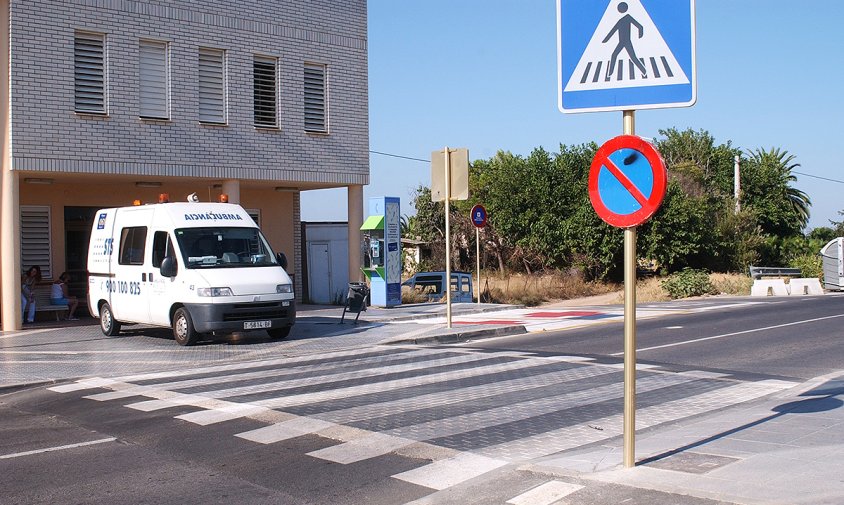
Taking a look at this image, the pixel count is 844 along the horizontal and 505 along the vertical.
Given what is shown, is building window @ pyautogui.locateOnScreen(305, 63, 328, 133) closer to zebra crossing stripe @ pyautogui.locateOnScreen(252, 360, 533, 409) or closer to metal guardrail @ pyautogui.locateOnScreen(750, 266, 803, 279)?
zebra crossing stripe @ pyautogui.locateOnScreen(252, 360, 533, 409)

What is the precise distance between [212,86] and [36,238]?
5.61 m

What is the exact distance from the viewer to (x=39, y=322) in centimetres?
2097

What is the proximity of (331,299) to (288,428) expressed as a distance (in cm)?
1862

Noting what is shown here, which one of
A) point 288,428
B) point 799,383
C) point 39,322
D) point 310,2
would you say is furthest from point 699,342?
point 39,322

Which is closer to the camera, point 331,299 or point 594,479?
point 594,479

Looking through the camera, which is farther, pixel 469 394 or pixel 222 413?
pixel 469 394

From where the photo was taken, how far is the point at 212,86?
21.2 meters

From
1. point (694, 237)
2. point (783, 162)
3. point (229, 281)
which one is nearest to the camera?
point (229, 281)

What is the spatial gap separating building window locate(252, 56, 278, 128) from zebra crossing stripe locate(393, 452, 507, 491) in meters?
16.1

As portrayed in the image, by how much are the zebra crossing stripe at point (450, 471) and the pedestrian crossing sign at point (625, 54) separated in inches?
110

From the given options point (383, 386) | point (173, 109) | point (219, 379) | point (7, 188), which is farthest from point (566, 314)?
point (7, 188)

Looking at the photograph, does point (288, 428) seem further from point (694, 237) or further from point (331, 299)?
point (694, 237)

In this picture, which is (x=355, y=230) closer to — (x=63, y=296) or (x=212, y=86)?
(x=212, y=86)

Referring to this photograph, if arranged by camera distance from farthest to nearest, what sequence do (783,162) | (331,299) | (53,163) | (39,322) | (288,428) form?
1. (783,162)
2. (331,299)
3. (39,322)
4. (53,163)
5. (288,428)
